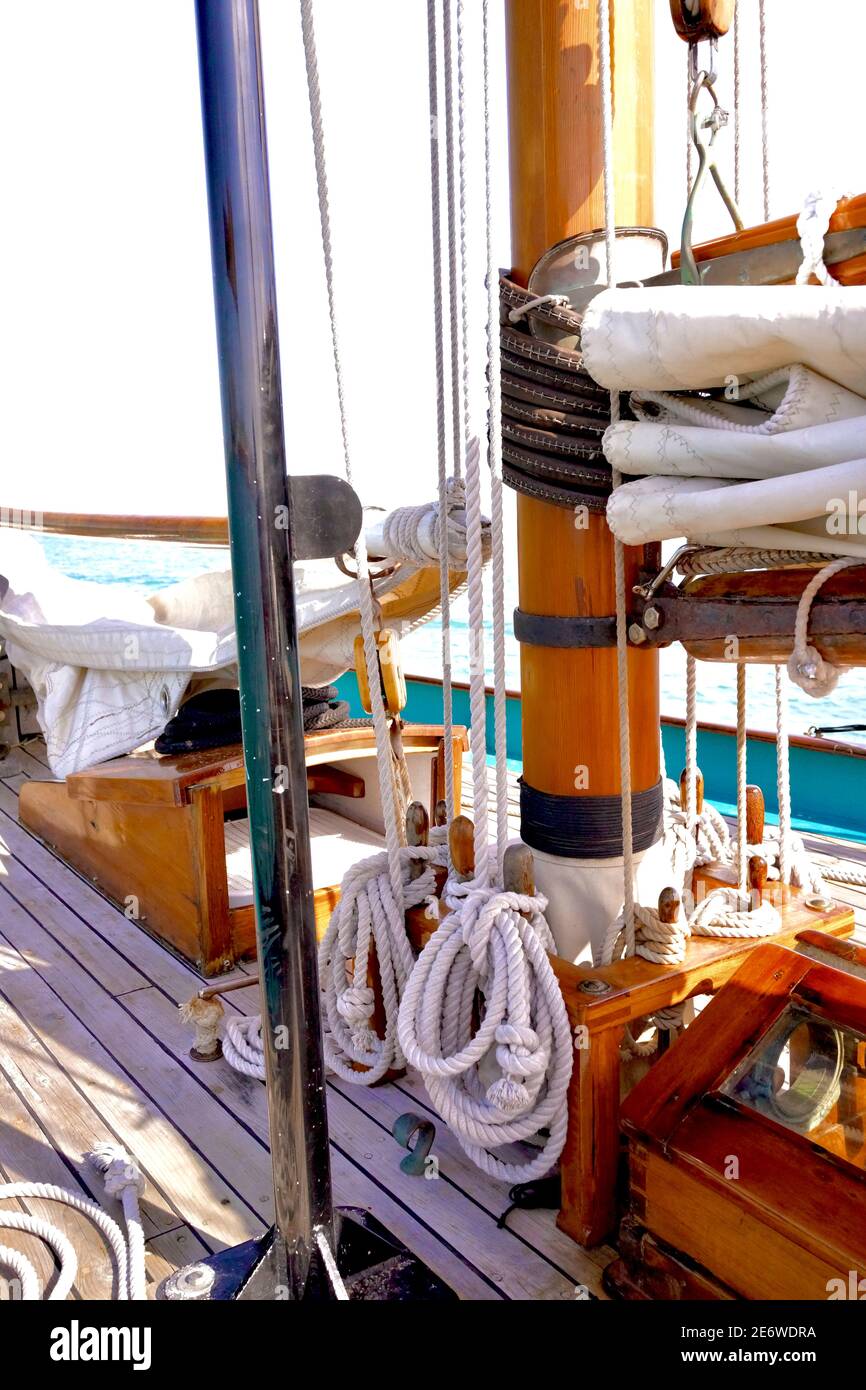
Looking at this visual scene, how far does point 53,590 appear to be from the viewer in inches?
131

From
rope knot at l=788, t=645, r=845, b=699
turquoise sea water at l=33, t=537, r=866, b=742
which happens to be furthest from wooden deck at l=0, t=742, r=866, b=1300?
turquoise sea water at l=33, t=537, r=866, b=742

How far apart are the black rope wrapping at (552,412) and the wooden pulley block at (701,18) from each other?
1.25 ft

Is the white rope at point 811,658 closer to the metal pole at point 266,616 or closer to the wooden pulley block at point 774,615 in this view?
the wooden pulley block at point 774,615

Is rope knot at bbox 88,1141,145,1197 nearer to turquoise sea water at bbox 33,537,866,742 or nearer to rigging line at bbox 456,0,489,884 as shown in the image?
rigging line at bbox 456,0,489,884

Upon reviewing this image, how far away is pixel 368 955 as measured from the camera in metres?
1.75

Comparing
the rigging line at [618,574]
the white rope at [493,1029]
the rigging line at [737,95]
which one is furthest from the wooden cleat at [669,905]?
the rigging line at [737,95]

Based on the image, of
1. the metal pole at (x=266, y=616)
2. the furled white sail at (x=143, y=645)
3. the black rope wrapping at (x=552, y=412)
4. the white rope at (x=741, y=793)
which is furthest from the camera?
Answer: the furled white sail at (x=143, y=645)

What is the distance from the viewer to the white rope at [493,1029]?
54.2 inches

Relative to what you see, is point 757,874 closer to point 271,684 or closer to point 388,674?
point 388,674

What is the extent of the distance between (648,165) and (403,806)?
1092 mm

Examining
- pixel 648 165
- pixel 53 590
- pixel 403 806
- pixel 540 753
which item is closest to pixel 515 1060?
pixel 540 753

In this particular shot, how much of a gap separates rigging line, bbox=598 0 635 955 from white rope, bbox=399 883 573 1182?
0.14 meters

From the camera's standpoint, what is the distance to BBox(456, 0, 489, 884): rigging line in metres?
1.39
